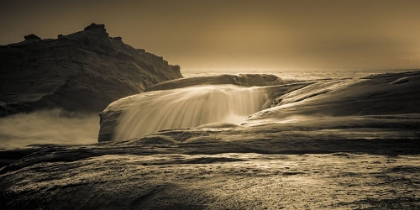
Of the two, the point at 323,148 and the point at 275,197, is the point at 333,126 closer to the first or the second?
the point at 323,148

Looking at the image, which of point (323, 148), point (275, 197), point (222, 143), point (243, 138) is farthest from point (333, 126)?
point (275, 197)

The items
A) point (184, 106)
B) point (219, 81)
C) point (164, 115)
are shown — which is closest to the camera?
point (164, 115)

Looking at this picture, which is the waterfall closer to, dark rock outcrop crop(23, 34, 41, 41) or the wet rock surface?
the wet rock surface

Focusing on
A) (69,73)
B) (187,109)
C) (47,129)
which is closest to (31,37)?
(69,73)

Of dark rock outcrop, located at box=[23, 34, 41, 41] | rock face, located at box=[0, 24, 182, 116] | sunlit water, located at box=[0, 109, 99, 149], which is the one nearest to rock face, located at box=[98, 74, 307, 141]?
sunlit water, located at box=[0, 109, 99, 149]

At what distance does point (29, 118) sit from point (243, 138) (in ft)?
69.3

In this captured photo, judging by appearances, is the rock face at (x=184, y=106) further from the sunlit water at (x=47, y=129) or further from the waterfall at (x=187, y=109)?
the sunlit water at (x=47, y=129)

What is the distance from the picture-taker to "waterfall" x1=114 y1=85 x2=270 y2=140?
1529 cm

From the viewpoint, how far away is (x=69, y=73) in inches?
1032

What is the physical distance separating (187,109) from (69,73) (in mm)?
14429

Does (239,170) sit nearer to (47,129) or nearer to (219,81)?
(219,81)

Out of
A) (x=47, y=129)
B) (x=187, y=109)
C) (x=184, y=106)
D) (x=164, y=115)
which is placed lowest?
(x=47, y=129)

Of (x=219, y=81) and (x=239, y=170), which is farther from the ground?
(x=219, y=81)

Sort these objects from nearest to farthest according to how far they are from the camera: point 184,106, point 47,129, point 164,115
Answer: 1. point 164,115
2. point 184,106
3. point 47,129
